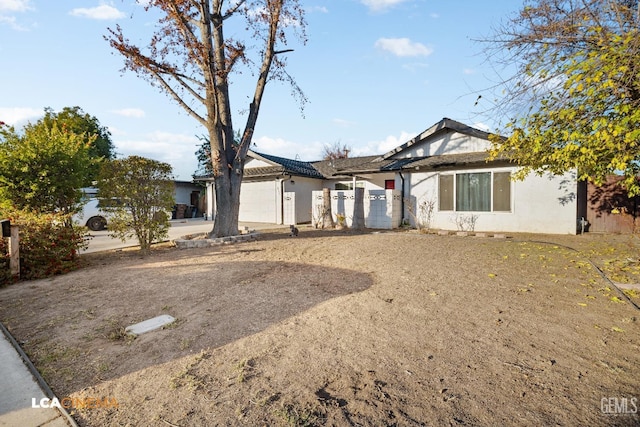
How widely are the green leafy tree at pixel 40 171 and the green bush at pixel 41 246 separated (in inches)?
21.5

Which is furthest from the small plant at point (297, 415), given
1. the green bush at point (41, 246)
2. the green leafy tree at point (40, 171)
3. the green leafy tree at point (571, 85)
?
the green leafy tree at point (40, 171)

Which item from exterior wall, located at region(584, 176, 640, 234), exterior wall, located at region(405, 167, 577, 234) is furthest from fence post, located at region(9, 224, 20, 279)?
exterior wall, located at region(584, 176, 640, 234)

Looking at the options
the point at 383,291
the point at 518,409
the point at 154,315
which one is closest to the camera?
the point at 518,409

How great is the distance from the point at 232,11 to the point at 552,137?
31.7ft

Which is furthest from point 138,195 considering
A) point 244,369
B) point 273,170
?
point 273,170

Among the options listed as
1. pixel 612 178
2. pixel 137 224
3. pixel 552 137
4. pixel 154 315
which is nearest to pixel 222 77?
pixel 137 224

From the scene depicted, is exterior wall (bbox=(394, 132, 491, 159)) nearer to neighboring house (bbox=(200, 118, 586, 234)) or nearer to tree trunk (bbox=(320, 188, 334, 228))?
neighboring house (bbox=(200, 118, 586, 234))

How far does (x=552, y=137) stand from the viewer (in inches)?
214

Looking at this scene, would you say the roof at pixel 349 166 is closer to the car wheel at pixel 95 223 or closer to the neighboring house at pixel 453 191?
the neighboring house at pixel 453 191

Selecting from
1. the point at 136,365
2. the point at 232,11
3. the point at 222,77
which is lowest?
the point at 136,365

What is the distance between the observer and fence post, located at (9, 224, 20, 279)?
5543 mm

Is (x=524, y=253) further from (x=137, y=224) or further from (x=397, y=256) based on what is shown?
(x=137, y=224)

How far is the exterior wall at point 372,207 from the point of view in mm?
12898

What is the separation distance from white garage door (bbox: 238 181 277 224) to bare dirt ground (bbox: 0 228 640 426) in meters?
11.4
